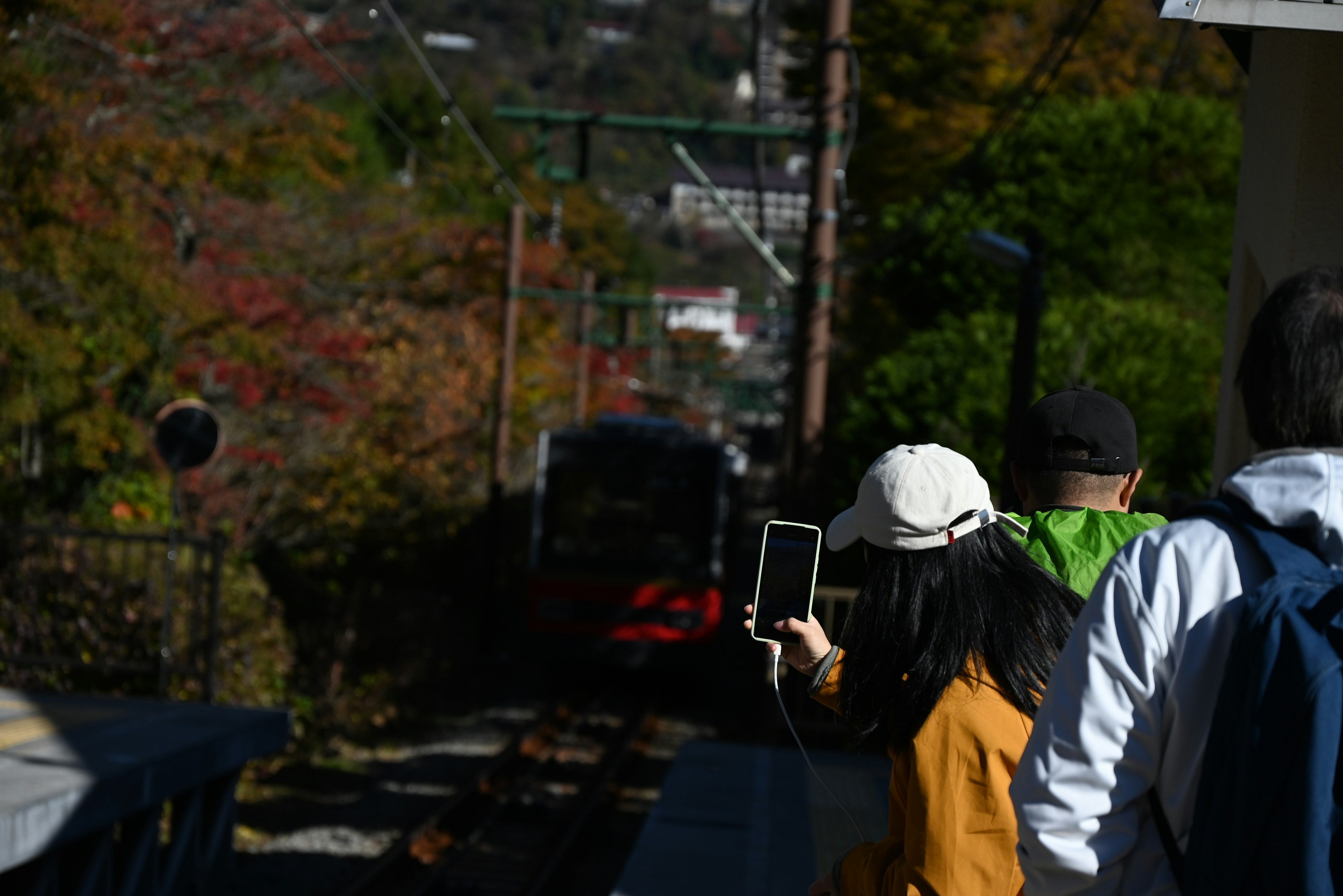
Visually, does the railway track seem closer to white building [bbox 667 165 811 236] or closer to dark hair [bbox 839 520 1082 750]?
dark hair [bbox 839 520 1082 750]

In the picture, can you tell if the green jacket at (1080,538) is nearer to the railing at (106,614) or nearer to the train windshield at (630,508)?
the railing at (106,614)

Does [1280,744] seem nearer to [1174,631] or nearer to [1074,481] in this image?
[1174,631]

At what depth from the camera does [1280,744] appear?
1.57 meters

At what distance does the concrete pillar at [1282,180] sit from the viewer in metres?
4.39

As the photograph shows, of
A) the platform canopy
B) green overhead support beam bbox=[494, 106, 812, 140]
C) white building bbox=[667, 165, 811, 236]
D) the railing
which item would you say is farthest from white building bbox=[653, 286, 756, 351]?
the platform canopy

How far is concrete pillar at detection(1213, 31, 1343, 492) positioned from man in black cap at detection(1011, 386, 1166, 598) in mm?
1420

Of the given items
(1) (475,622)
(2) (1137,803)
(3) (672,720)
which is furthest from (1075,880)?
(1) (475,622)

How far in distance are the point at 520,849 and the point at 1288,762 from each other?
909cm

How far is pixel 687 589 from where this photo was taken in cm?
1457

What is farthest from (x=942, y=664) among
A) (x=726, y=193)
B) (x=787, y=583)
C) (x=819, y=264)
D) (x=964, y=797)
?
(x=726, y=193)

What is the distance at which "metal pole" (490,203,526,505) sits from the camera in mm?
19844

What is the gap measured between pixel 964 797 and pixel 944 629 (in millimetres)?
270

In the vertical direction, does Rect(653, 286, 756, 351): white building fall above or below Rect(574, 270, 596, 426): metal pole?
above

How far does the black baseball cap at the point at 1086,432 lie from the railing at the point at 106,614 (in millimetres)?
7278
